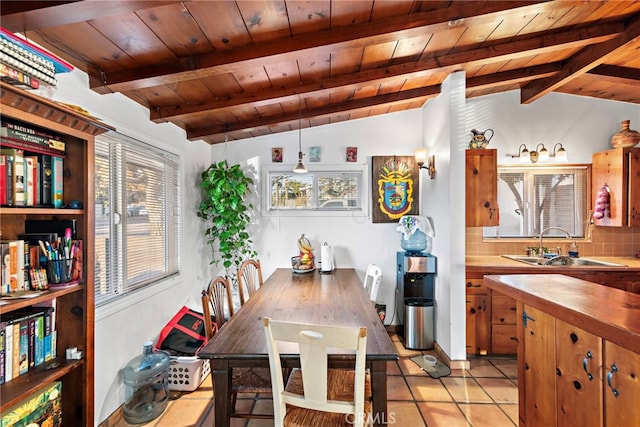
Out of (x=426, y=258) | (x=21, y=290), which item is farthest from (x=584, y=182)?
(x=21, y=290)

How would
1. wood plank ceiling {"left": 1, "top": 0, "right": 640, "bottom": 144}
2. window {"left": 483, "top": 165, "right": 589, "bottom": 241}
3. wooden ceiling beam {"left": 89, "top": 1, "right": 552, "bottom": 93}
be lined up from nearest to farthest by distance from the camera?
1. wood plank ceiling {"left": 1, "top": 0, "right": 640, "bottom": 144}
2. wooden ceiling beam {"left": 89, "top": 1, "right": 552, "bottom": 93}
3. window {"left": 483, "top": 165, "right": 589, "bottom": 241}

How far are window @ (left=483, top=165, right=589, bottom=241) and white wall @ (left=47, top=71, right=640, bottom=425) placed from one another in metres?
0.24

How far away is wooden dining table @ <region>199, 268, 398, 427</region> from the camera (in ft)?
4.71

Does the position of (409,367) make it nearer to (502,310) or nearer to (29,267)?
(502,310)

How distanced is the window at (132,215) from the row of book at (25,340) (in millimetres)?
594

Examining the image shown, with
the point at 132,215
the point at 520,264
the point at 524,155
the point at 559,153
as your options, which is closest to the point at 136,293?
the point at 132,215

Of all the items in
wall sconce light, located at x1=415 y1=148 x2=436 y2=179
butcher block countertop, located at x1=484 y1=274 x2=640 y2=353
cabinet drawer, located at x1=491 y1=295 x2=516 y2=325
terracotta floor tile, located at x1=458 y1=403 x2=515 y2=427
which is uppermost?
wall sconce light, located at x1=415 y1=148 x2=436 y2=179

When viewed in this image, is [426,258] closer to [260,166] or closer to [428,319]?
[428,319]

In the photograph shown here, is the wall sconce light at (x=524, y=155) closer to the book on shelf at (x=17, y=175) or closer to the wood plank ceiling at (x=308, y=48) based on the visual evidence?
the wood plank ceiling at (x=308, y=48)

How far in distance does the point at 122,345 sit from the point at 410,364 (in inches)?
93.3

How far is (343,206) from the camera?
3.67 meters

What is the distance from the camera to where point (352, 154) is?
3.65 m

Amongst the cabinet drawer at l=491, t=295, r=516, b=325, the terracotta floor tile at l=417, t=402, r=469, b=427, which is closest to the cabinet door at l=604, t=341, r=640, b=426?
the terracotta floor tile at l=417, t=402, r=469, b=427

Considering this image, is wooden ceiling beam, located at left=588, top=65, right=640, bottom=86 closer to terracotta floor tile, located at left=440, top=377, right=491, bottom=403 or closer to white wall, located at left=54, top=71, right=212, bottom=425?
terracotta floor tile, located at left=440, top=377, right=491, bottom=403
